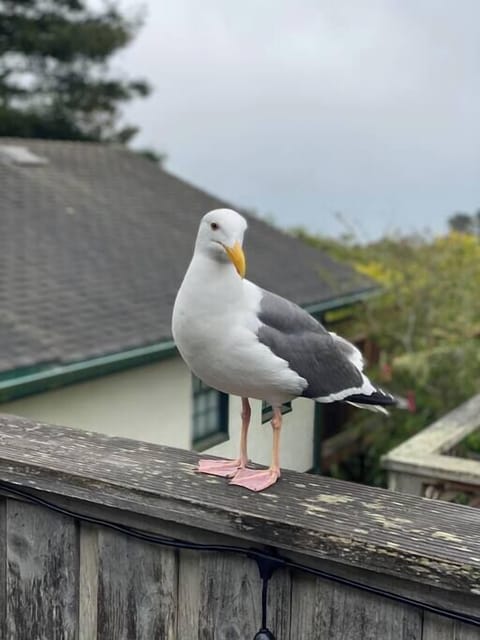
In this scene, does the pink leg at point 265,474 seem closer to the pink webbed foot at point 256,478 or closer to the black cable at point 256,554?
the pink webbed foot at point 256,478

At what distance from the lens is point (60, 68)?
23.8 metres

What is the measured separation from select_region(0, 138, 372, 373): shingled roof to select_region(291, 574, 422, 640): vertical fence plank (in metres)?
4.13

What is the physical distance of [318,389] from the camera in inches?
64.3

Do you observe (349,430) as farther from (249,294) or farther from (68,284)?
(249,294)

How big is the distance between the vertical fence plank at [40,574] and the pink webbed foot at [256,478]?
355mm

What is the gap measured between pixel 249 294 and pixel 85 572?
646 mm

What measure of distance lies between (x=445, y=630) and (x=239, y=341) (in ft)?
1.97

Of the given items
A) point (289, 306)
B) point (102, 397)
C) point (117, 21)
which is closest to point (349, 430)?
point (102, 397)

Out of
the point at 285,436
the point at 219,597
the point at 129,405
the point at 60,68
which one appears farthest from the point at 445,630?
the point at 60,68

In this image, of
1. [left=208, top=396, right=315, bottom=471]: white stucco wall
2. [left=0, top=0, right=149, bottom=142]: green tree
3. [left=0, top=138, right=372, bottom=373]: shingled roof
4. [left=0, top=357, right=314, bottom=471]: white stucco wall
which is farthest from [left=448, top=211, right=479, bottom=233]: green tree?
[left=0, top=0, right=149, bottom=142]: green tree

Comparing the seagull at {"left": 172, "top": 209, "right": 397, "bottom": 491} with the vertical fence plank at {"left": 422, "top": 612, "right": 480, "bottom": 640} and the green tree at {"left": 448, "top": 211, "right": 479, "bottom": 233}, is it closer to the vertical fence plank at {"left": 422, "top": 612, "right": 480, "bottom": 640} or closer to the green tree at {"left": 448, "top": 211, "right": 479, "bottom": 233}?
the vertical fence plank at {"left": 422, "top": 612, "right": 480, "bottom": 640}

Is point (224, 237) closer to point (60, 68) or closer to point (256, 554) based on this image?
point (256, 554)

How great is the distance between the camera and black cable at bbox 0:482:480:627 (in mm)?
1246

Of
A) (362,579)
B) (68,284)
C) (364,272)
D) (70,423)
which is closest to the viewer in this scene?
(362,579)
